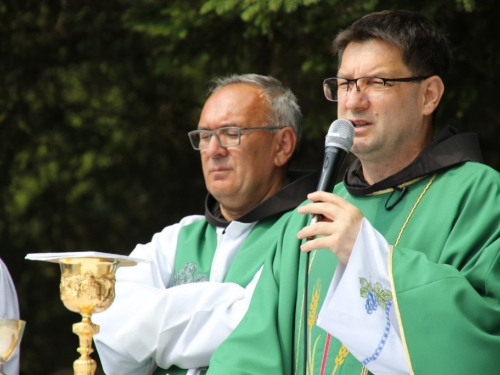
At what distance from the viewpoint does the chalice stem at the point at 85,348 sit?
3.07 meters

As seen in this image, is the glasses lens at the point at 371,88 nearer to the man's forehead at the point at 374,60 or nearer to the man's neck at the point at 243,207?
the man's forehead at the point at 374,60

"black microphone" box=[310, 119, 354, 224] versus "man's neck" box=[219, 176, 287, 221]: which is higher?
"black microphone" box=[310, 119, 354, 224]

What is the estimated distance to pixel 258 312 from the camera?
3.72 m

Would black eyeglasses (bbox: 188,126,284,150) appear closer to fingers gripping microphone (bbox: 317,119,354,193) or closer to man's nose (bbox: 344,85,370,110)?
man's nose (bbox: 344,85,370,110)

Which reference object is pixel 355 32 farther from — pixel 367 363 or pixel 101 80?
pixel 101 80

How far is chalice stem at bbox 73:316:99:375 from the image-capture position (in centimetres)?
307

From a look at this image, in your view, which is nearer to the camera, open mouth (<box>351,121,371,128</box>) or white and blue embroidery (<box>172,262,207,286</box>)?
open mouth (<box>351,121,371,128</box>)

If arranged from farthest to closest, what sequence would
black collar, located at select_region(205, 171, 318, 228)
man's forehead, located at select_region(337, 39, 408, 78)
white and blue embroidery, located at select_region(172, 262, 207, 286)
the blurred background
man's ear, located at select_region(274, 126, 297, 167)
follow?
the blurred background < man's ear, located at select_region(274, 126, 297, 167) < black collar, located at select_region(205, 171, 318, 228) < white and blue embroidery, located at select_region(172, 262, 207, 286) < man's forehead, located at select_region(337, 39, 408, 78)

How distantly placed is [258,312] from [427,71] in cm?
126

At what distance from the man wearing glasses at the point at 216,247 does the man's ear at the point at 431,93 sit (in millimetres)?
1218

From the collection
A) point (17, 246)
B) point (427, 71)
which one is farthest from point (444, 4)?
point (17, 246)

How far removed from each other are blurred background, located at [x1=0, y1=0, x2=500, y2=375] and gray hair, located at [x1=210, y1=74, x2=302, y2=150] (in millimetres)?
345

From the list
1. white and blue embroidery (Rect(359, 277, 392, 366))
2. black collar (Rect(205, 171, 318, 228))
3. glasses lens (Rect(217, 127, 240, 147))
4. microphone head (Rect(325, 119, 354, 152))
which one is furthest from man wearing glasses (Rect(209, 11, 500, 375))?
glasses lens (Rect(217, 127, 240, 147))

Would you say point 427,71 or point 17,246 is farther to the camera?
point 17,246
